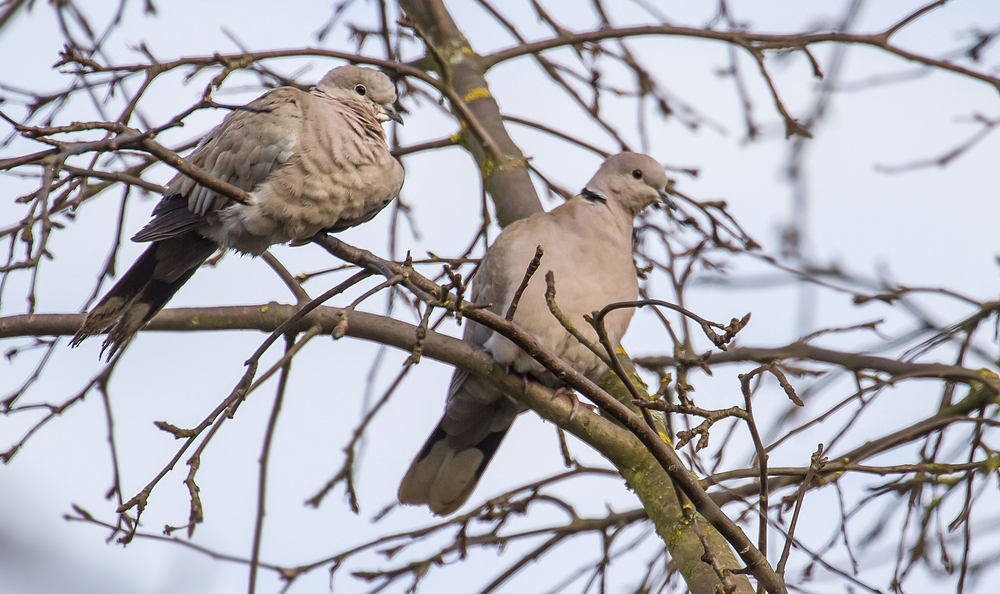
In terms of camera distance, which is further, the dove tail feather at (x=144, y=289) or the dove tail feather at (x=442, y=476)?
the dove tail feather at (x=442, y=476)

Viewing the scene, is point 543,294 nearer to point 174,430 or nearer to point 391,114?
point 391,114

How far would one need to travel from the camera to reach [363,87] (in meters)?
3.67

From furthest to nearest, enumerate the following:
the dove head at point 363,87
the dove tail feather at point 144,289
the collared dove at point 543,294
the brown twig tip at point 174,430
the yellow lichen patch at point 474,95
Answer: the yellow lichen patch at point 474,95 < the dove head at point 363,87 < the collared dove at point 543,294 < the dove tail feather at point 144,289 < the brown twig tip at point 174,430

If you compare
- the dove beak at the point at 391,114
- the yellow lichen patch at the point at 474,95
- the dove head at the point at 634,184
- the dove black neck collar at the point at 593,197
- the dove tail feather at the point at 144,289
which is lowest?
the dove tail feather at the point at 144,289

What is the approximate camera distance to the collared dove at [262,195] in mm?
2979

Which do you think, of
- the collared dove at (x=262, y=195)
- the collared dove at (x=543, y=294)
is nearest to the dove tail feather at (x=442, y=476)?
the collared dove at (x=543, y=294)

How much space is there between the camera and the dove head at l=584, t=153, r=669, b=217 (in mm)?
3846

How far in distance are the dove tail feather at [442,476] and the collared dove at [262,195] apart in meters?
1.00

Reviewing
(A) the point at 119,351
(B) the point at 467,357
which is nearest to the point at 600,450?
(B) the point at 467,357

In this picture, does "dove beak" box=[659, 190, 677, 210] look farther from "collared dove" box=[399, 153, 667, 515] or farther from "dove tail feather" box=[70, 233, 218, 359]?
"dove tail feather" box=[70, 233, 218, 359]

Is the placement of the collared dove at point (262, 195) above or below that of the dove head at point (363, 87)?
below

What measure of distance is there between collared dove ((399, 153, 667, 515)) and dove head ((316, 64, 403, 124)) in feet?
2.32

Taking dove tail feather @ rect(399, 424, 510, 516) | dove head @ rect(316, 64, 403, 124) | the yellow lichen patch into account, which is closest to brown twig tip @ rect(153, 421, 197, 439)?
dove tail feather @ rect(399, 424, 510, 516)

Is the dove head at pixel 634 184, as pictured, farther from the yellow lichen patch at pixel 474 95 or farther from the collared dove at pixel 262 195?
the collared dove at pixel 262 195
